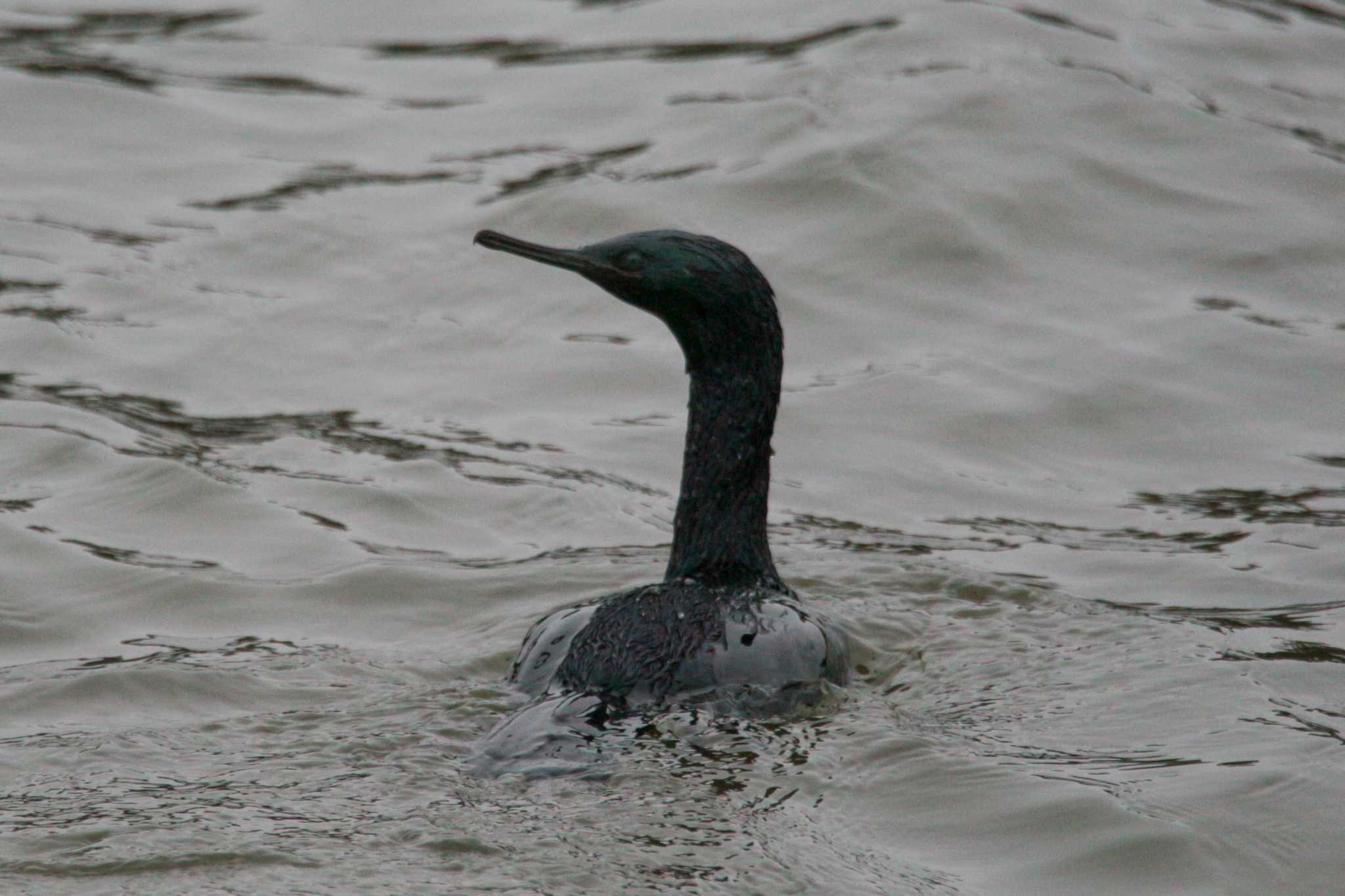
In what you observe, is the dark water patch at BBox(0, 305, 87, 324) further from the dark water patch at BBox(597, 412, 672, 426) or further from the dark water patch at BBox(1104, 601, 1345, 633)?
the dark water patch at BBox(1104, 601, 1345, 633)

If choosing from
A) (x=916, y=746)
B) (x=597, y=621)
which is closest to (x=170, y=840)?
(x=597, y=621)

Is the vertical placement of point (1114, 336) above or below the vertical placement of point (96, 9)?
below

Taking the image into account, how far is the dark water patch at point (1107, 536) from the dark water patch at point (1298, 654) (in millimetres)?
1114

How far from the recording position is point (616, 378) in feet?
29.8

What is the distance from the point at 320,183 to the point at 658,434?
11.2ft

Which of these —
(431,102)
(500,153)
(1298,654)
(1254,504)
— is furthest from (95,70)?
(1298,654)

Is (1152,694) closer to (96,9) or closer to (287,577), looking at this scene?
(287,577)

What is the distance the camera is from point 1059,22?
12383mm

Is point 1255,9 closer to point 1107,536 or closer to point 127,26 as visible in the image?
point 1107,536

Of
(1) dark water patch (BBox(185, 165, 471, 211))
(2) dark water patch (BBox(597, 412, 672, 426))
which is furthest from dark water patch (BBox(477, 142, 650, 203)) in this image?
(2) dark water patch (BBox(597, 412, 672, 426))

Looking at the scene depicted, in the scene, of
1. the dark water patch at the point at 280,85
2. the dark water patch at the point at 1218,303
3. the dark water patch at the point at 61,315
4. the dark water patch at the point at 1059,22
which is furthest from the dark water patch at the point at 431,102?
the dark water patch at the point at 1218,303

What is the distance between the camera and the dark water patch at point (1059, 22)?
40.5 feet

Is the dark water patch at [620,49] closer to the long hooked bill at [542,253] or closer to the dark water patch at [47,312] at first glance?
the dark water patch at [47,312]

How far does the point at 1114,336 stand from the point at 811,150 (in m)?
2.32
